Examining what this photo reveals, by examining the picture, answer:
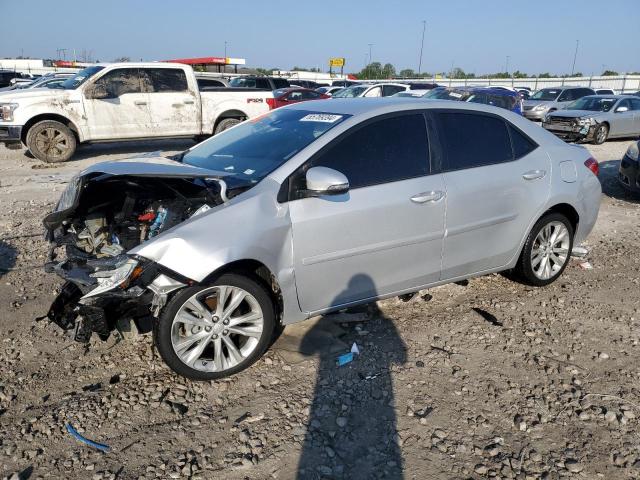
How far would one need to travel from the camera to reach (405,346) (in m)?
3.72

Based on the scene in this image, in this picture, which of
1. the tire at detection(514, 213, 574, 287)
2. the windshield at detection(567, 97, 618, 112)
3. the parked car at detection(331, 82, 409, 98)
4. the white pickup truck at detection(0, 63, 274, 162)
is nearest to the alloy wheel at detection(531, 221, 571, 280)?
the tire at detection(514, 213, 574, 287)

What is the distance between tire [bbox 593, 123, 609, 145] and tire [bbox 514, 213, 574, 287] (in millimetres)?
12461

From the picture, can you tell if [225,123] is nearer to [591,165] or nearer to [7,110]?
[7,110]

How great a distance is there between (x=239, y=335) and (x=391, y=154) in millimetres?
1647

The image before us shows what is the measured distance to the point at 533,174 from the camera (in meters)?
4.34

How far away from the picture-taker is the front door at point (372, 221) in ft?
11.0

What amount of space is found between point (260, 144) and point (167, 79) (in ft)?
27.9

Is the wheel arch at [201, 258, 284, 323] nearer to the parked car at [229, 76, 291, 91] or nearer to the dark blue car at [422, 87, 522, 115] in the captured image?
the dark blue car at [422, 87, 522, 115]

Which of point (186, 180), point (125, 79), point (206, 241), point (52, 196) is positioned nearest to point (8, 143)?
point (125, 79)

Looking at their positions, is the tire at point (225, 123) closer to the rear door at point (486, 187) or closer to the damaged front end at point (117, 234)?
the damaged front end at point (117, 234)

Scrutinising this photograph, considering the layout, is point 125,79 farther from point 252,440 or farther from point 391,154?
point 252,440

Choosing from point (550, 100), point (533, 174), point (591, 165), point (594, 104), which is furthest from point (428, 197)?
point (550, 100)

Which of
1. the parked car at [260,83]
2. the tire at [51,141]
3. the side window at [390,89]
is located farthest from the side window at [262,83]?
the tire at [51,141]

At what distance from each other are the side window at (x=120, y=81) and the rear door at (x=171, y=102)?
185 mm
